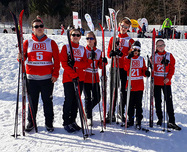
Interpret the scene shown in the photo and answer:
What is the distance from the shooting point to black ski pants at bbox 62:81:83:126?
323 cm

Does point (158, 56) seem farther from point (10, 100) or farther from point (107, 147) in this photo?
point (10, 100)

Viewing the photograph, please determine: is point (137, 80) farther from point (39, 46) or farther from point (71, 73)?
point (39, 46)

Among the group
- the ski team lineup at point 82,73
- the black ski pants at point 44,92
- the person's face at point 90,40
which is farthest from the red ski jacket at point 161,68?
the black ski pants at point 44,92

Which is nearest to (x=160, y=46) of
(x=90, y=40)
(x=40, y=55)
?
(x=90, y=40)

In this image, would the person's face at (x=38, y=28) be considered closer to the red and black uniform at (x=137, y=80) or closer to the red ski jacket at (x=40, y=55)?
the red ski jacket at (x=40, y=55)

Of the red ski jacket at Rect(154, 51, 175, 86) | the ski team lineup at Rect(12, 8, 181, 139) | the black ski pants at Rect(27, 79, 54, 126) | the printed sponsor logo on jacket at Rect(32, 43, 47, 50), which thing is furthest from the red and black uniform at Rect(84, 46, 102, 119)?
the red ski jacket at Rect(154, 51, 175, 86)

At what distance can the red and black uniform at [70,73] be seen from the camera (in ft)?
10.3

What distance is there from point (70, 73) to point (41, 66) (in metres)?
0.48

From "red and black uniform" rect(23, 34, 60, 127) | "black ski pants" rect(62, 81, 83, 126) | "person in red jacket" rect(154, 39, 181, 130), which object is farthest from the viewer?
"person in red jacket" rect(154, 39, 181, 130)

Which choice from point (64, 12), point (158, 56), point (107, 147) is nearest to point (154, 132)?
point (107, 147)

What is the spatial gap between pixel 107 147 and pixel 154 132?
3.32 feet

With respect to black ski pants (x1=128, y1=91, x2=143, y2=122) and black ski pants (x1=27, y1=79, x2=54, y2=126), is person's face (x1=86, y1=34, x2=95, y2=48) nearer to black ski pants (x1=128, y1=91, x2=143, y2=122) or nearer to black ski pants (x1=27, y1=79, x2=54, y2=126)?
black ski pants (x1=27, y1=79, x2=54, y2=126)

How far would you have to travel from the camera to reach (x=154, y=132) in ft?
11.2

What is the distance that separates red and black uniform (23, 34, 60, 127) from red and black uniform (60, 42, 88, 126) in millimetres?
155
